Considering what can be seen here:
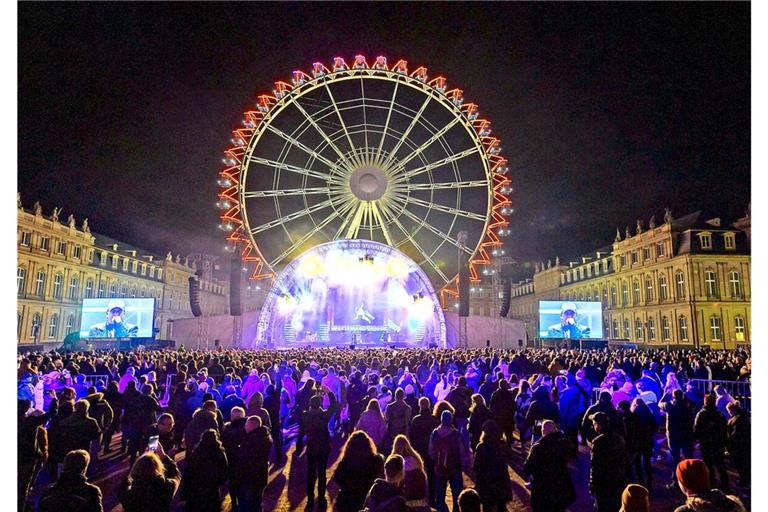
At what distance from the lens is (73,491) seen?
4.61m

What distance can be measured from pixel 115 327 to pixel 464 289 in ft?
86.3

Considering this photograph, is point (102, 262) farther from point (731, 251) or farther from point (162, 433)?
point (731, 251)

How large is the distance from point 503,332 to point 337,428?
30.2 metres

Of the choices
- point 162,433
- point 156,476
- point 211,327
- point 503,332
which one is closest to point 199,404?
point 162,433

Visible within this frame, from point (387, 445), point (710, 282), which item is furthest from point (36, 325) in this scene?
point (710, 282)

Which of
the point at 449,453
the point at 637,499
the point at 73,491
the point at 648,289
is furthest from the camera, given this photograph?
the point at 648,289

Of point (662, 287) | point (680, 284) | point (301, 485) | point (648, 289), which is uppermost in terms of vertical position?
point (680, 284)

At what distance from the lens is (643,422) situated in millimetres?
8180

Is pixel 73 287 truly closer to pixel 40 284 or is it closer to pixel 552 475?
pixel 40 284

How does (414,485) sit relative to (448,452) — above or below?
above

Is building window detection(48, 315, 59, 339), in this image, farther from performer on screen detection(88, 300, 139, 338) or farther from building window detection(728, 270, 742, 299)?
building window detection(728, 270, 742, 299)

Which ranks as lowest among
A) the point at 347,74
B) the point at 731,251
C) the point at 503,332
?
the point at 503,332

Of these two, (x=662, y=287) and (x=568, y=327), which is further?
(x=662, y=287)

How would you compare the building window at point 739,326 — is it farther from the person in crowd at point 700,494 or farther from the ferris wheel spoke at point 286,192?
the person in crowd at point 700,494
